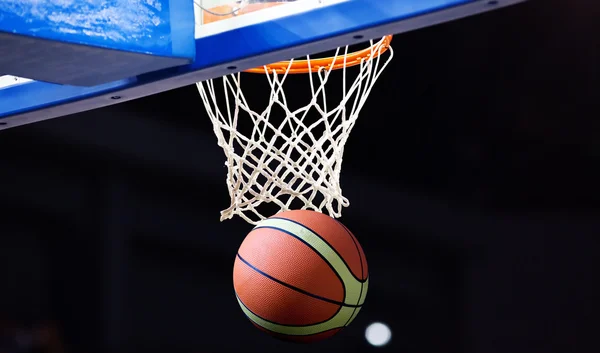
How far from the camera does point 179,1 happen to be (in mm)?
1532

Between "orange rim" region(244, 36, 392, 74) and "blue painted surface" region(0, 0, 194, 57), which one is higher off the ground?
"blue painted surface" region(0, 0, 194, 57)

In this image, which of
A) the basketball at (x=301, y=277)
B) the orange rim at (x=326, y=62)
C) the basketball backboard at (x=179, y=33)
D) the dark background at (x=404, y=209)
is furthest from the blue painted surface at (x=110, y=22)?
the dark background at (x=404, y=209)

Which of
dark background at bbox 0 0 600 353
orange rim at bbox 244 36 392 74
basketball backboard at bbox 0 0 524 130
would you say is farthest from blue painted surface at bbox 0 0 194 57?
dark background at bbox 0 0 600 353

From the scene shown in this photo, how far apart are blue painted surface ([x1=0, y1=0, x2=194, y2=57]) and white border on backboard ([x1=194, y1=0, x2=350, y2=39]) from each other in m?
0.03

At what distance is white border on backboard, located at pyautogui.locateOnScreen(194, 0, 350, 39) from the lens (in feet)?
4.67

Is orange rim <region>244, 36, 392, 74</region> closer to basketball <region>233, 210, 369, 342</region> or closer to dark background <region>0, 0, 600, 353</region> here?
basketball <region>233, 210, 369, 342</region>

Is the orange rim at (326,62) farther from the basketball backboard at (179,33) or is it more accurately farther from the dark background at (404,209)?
the dark background at (404,209)

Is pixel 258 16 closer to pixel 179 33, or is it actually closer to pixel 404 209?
pixel 179 33

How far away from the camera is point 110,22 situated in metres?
1.45

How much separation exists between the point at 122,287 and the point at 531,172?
227cm

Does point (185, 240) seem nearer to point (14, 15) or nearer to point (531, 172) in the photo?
point (531, 172)

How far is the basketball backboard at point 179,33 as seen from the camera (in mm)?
1343

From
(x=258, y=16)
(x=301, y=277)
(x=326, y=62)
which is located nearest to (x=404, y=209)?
(x=326, y=62)

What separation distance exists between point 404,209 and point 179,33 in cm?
331
